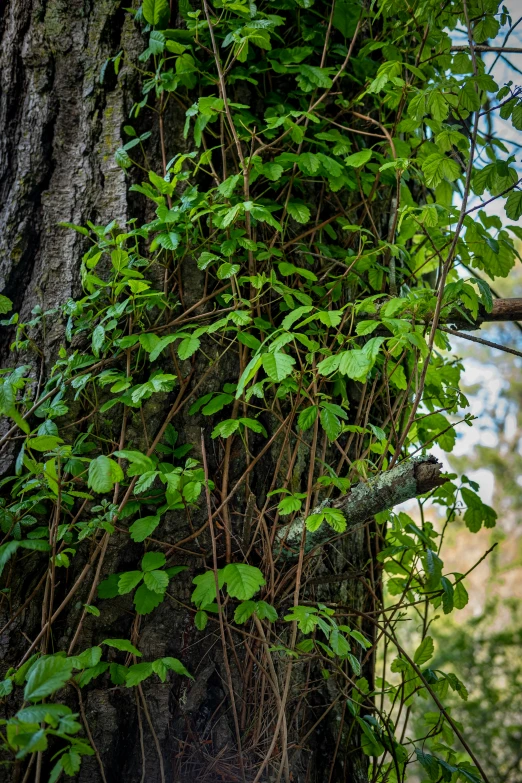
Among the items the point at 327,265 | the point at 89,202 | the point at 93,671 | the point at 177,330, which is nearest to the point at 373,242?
the point at 327,265

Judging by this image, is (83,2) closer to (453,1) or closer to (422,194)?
(453,1)

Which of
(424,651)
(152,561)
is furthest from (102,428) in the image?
(424,651)

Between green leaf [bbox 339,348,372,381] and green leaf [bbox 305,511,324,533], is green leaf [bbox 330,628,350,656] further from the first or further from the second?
green leaf [bbox 339,348,372,381]

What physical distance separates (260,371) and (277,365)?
0.37 m

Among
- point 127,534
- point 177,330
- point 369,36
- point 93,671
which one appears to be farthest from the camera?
point 369,36

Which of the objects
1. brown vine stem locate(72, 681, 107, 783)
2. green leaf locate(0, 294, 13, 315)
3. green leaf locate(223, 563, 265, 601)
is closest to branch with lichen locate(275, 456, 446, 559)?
green leaf locate(223, 563, 265, 601)

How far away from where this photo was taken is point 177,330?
144 cm

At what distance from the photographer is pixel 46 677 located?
0.92 metres

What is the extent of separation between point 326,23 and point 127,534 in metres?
1.46

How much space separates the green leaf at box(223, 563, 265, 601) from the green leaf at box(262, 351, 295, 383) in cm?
39

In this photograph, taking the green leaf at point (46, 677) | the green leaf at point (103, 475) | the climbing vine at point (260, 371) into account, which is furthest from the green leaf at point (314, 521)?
the green leaf at point (46, 677)

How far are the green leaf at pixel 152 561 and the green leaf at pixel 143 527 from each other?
58 millimetres

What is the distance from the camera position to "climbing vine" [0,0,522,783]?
4.05 ft

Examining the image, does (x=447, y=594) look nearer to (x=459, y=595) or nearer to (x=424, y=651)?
(x=459, y=595)
